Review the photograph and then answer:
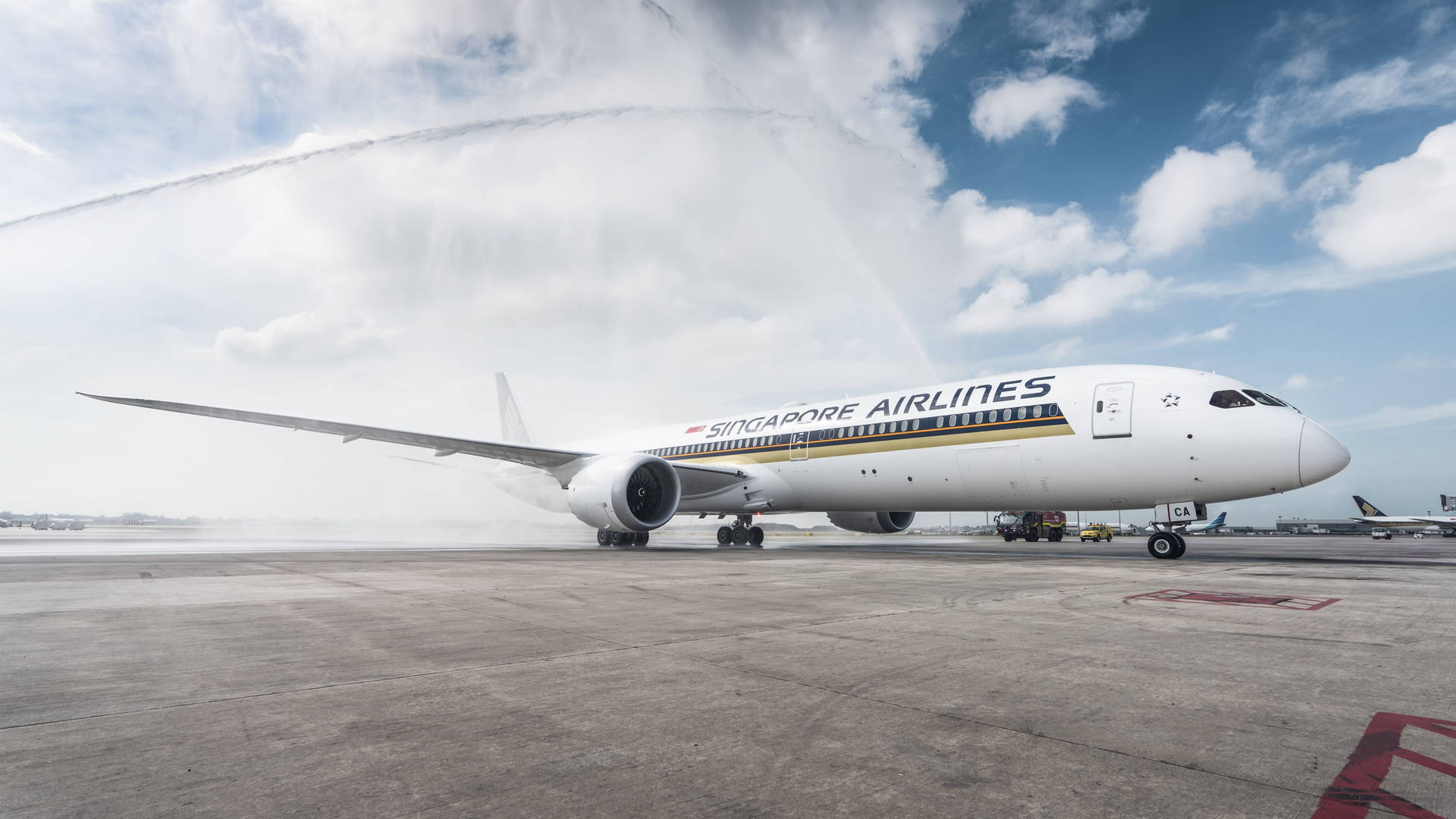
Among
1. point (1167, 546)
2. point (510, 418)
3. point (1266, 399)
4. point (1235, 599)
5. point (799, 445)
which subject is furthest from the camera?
point (510, 418)

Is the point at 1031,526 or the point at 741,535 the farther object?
the point at 1031,526

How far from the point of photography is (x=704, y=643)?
16.2 feet

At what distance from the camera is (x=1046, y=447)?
14523mm

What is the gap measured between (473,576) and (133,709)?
277 inches

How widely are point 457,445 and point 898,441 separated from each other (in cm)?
1127

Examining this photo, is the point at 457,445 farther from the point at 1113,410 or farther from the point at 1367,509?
the point at 1367,509

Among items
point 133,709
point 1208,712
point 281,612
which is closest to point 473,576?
A: point 281,612

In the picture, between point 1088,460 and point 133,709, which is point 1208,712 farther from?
point 1088,460

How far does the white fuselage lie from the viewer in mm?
12664

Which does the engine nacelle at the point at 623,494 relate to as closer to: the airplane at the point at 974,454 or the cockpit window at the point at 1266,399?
the airplane at the point at 974,454

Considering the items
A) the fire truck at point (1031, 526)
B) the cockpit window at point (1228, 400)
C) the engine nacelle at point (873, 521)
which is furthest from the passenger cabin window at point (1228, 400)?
the fire truck at point (1031, 526)

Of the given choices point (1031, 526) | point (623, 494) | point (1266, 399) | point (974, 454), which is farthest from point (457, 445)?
point (1031, 526)

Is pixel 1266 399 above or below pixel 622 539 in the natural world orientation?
above

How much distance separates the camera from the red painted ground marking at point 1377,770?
7.21ft
